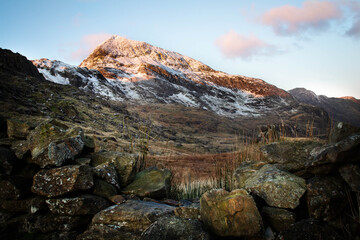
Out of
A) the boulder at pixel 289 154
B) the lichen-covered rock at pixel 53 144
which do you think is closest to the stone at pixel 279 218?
the boulder at pixel 289 154

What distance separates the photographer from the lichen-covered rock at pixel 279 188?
3127 mm

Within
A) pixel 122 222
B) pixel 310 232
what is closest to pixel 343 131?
pixel 310 232

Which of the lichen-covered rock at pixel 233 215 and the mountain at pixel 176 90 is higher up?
the mountain at pixel 176 90

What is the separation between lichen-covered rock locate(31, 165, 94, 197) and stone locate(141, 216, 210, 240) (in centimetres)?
158

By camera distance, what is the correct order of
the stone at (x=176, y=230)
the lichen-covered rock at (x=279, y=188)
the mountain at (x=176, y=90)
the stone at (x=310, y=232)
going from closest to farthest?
the stone at (x=310, y=232), the stone at (x=176, y=230), the lichen-covered rock at (x=279, y=188), the mountain at (x=176, y=90)

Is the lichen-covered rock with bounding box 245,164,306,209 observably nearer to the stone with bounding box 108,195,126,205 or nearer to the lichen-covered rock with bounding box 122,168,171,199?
the lichen-covered rock with bounding box 122,168,171,199

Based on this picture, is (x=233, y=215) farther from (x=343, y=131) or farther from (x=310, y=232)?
(x=343, y=131)

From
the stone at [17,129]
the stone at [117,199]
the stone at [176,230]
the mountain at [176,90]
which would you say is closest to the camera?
the stone at [176,230]

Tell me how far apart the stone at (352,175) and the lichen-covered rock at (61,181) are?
384cm

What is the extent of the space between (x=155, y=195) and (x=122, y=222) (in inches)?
48.6

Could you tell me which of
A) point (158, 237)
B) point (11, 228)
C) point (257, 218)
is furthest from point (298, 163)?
point (11, 228)

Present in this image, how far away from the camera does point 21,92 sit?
997 inches

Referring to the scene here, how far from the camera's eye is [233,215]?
9.66 ft

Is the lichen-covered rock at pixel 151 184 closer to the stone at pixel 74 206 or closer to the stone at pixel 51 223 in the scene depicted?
the stone at pixel 74 206
